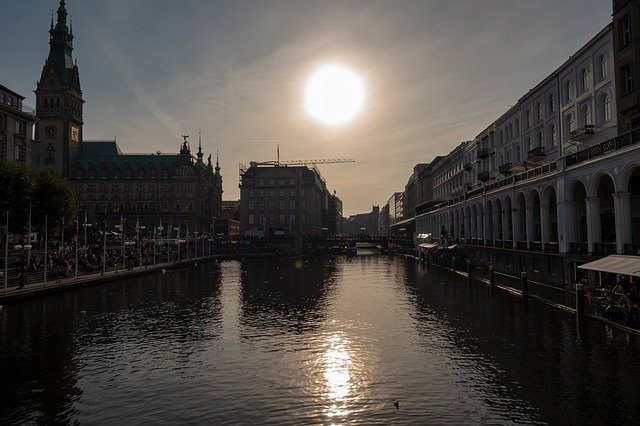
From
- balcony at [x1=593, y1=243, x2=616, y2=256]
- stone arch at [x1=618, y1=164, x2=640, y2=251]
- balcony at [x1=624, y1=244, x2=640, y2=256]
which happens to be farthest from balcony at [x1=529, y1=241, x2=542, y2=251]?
balcony at [x1=624, y1=244, x2=640, y2=256]

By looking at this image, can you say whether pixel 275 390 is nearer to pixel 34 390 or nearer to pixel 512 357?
pixel 34 390

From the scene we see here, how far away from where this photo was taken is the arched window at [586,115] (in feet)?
170

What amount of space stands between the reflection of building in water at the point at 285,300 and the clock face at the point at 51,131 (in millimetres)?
123915

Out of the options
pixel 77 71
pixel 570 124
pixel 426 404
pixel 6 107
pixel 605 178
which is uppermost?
pixel 77 71

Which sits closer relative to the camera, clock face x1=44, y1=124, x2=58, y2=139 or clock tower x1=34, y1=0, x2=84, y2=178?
clock tower x1=34, y1=0, x2=84, y2=178

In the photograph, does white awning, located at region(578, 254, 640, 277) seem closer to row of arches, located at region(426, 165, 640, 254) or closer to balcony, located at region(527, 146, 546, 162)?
row of arches, located at region(426, 165, 640, 254)

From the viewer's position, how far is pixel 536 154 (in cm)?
6281

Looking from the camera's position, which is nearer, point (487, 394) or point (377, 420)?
point (377, 420)

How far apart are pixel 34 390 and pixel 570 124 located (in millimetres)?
60039

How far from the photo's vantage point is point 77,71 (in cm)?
16962

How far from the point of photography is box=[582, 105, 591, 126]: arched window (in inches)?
2041

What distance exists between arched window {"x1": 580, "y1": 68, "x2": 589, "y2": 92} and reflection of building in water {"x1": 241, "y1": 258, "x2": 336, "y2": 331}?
38942 mm

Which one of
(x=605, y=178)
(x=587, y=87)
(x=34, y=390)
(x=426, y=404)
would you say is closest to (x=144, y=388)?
(x=34, y=390)

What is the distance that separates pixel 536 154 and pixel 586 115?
1083cm
